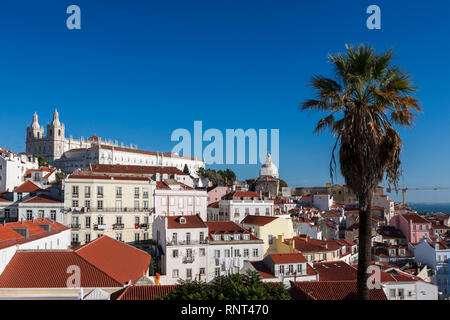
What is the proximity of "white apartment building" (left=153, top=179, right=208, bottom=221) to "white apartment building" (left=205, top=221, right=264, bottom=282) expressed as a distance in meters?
9.56

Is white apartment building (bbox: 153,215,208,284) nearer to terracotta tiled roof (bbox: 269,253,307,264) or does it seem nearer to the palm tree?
terracotta tiled roof (bbox: 269,253,307,264)

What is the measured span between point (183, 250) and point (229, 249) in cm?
515

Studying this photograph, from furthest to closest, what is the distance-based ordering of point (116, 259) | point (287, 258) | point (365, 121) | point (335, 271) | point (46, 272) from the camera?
point (335, 271) < point (287, 258) < point (116, 259) < point (46, 272) < point (365, 121)

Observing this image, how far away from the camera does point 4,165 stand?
74750 mm

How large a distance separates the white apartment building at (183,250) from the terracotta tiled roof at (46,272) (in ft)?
41.1

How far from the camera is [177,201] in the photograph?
165 feet

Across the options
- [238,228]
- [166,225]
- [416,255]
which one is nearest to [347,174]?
[166,225]

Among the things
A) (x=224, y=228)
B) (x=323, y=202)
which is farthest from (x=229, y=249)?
(x=323, y=202)

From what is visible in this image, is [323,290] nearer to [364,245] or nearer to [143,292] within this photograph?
[143,292]

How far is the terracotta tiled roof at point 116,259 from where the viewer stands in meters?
24.0

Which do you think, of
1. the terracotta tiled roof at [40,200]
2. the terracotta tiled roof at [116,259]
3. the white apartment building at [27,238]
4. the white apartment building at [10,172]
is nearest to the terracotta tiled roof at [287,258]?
the terracotta tiled roof at [116,259]
